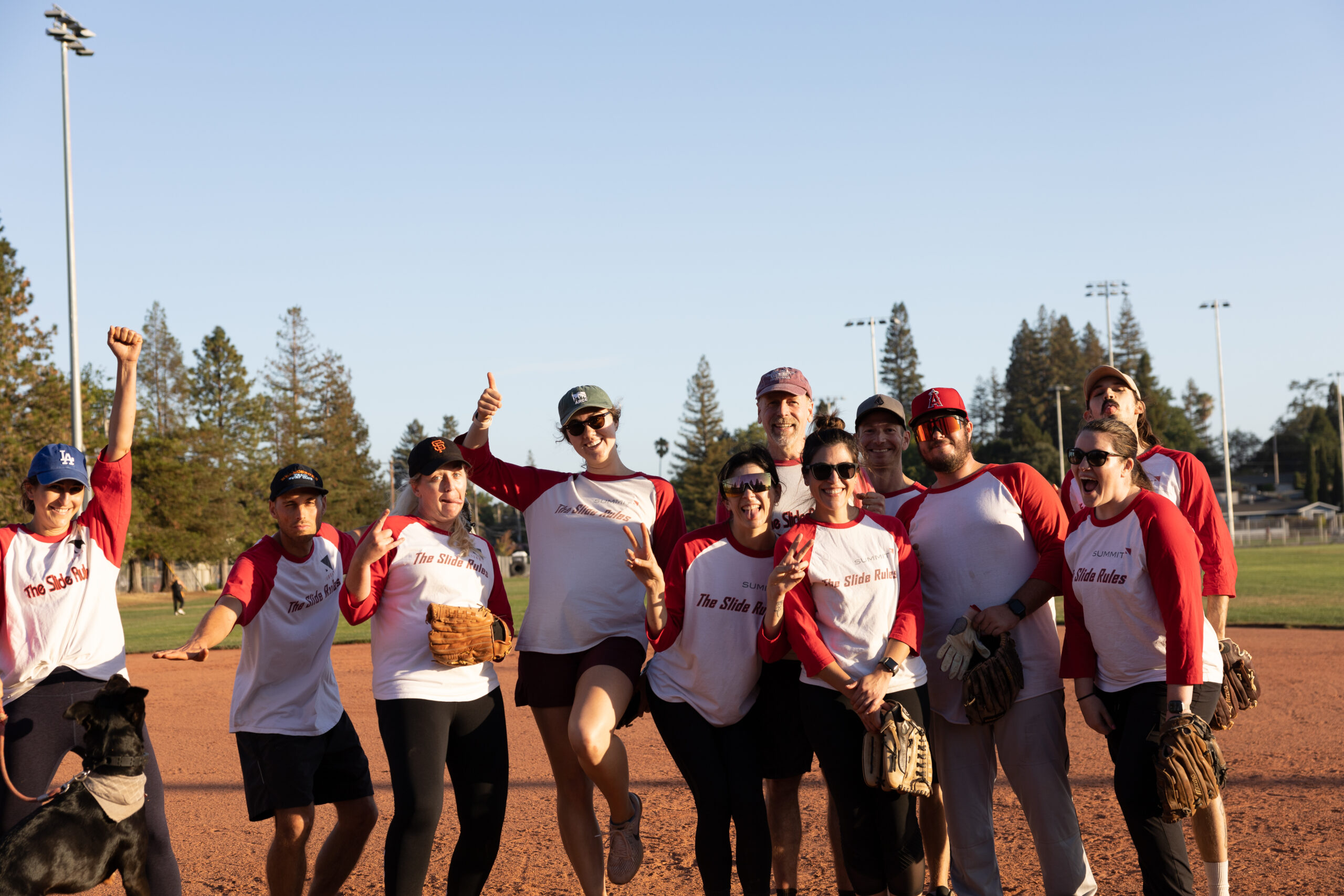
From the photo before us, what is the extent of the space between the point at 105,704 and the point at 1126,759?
4059 millimetres

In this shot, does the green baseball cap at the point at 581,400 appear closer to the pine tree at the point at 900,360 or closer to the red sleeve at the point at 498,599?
the red sleeve at the point at 498,599

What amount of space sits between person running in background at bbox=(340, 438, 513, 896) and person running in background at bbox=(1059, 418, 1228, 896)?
2483 mm

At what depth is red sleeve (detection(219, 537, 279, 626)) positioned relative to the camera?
4359 millimetres

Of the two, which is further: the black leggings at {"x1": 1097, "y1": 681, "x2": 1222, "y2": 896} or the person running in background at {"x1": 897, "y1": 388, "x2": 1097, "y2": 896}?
the person running in background at {"x1": 897, "y1": 388, "x2": 1097, "y2": 896}

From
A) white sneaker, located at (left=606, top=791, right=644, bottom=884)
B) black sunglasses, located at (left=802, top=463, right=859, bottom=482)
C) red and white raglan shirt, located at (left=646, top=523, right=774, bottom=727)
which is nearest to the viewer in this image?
black sunglasses, located at (left=802, top=463, right=859, bottom=482)

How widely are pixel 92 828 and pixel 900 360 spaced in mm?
95230

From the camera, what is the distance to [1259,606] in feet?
58.9

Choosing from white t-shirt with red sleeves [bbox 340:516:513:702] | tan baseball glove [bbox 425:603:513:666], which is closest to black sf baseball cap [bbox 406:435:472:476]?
white t-shirt with red sleeves [bbox 340:516:513:702]

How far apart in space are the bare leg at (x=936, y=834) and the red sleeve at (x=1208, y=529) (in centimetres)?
151

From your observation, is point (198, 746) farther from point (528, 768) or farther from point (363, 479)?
point (363, 479)

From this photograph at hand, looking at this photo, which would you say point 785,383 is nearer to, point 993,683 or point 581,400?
point 581,400

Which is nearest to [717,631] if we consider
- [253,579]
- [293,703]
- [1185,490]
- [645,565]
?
[645,565]

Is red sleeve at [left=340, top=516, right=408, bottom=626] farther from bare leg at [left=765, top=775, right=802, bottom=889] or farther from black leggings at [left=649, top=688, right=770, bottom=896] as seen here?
bare leg at [left=765, top=775, right=802, bottom=889]

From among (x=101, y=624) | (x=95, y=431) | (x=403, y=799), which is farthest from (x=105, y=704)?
(x=95, y=431)
